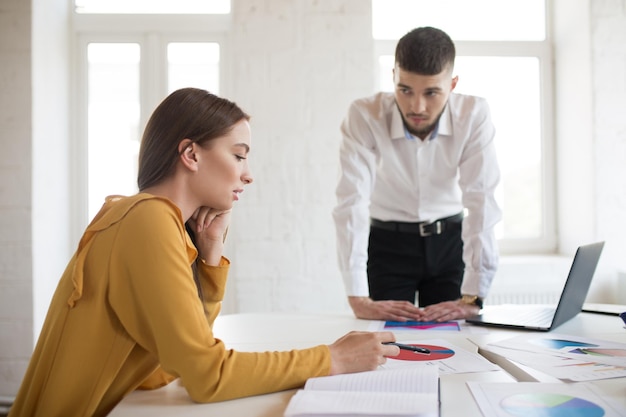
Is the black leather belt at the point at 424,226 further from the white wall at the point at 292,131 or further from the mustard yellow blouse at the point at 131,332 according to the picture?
the mustard yellow blouse at the point at 131,332

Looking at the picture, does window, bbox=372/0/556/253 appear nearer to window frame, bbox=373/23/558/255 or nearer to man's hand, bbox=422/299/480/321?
window frame, bbox=373/23/558/255

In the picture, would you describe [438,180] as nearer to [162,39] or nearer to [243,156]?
[243,156]

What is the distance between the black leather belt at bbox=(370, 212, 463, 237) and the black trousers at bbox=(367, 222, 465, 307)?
0.01m

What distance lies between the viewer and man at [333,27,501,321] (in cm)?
188

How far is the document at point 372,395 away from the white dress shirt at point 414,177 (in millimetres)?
865

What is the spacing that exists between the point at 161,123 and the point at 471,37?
2.54 metres

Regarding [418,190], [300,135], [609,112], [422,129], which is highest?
[609,112]

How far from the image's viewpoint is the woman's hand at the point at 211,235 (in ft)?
4.46

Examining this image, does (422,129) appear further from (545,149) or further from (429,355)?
(545,149)

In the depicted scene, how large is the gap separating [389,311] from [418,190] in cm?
57

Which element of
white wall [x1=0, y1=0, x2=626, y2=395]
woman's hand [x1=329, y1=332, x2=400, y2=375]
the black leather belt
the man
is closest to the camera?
woman's hand [x1=329, y1=332, x2=400, y2=375]

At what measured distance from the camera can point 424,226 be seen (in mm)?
2039

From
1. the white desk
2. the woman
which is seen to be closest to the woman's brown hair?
the woman

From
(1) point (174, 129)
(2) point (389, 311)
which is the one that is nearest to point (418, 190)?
(2) point (389, 311)
